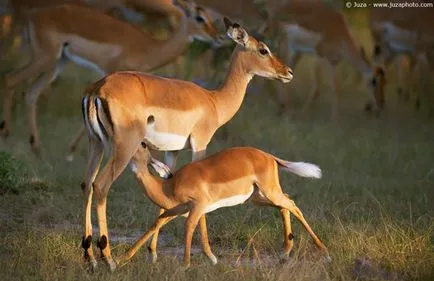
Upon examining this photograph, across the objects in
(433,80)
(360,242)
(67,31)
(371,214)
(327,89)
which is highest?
(360,242)

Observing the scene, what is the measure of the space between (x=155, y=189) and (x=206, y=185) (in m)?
0.29

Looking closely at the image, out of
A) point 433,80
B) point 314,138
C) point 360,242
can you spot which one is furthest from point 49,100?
point 360,242

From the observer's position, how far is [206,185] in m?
5.84

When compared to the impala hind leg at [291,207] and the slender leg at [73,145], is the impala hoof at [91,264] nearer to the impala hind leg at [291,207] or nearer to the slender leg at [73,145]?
the impala hind leg at [291,207]

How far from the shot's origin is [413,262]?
5.79m

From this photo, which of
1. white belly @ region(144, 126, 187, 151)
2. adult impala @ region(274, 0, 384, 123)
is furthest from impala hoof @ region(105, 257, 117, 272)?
adult impala @ region(274, 0, 384, 123)

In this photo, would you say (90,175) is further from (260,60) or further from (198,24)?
(198,24)

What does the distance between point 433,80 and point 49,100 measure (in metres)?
5.22

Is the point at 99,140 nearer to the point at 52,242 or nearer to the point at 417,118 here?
the point at 52,242

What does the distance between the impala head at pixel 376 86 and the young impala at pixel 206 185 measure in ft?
23.1

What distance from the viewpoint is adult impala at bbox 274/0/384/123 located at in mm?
13148

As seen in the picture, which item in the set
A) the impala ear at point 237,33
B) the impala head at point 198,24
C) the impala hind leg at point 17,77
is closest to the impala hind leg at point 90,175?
the impala ear at point 237,33

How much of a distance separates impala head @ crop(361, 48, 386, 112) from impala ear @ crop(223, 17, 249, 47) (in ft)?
20.4

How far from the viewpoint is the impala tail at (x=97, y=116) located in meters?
5.82
